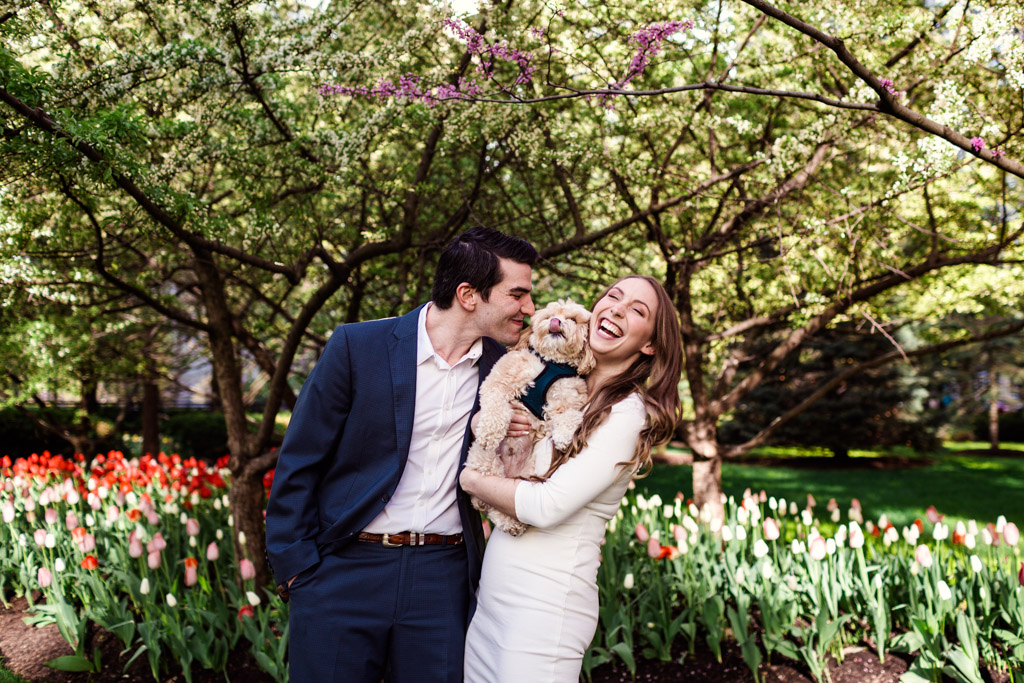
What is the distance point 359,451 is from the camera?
8.11 ft

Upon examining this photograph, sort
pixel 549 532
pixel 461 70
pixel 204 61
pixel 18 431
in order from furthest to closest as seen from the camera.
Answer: pixel 18 431 → pixel 461 70 → pixel 204 61 → pixel 549 532

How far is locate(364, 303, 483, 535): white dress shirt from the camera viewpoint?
2.46 meters

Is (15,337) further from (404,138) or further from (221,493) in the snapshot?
(404,138)

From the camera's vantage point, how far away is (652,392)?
2346mm

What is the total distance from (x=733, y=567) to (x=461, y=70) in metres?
3.59

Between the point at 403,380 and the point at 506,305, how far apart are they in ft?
1.45

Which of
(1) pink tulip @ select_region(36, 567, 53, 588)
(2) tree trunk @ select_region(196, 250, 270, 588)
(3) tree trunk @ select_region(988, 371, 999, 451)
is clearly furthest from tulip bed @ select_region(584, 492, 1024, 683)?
(3) tree trunk @ select_region(988, 371, 999, 451)

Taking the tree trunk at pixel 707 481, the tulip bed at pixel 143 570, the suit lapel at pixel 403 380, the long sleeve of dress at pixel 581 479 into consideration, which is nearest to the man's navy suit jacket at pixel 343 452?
the suit lapel at pixel 403 380

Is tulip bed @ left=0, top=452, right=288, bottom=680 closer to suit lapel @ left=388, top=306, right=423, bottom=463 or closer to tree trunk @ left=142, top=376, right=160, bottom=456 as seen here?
suit lapel @ left=388, top=306, right=423, bottom=463

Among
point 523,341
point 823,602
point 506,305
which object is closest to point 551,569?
point 523,341

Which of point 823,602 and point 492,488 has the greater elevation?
point 492,488

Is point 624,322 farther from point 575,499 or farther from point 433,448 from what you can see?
point 433,448

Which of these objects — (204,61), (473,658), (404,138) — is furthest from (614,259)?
(473,658)

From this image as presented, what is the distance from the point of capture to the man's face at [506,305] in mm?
2518
